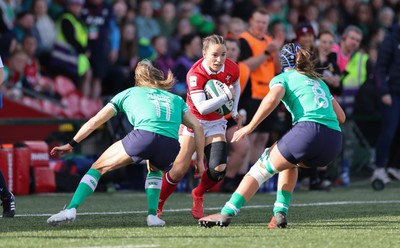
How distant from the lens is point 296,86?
9.07m

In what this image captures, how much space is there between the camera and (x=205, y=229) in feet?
28.8

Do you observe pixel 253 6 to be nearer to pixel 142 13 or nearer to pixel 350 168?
pixel 142 13

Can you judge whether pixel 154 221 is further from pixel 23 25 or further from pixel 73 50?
pixel 73 50

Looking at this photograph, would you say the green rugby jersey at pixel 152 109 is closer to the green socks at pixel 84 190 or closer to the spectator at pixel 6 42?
the green socks at pixel 84 190

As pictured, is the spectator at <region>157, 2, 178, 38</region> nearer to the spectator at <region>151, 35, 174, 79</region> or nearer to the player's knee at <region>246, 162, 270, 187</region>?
the spectator at <region>151, 35, 174, 79</region>

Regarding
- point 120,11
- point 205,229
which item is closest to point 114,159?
point 205,229

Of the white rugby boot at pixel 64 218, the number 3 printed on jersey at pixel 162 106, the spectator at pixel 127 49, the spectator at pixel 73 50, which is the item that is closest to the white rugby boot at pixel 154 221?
the white rugby boot at pixel 64 218

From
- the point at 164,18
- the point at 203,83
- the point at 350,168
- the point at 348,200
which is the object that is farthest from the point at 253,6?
the point at 203,83

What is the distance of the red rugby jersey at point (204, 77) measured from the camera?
10.3m

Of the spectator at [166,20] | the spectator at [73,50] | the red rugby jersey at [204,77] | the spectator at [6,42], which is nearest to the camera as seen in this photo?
the red rugby jersey at [204,77]

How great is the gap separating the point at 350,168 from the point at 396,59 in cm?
273

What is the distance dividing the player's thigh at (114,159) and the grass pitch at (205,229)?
1.66 ft

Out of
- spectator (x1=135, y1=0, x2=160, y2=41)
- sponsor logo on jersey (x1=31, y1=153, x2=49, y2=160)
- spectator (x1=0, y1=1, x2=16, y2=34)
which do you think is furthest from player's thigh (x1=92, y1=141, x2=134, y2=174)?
spectator (x1=135, y1=0, x2=160, y2=41)

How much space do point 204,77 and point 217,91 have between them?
0.23 metres
